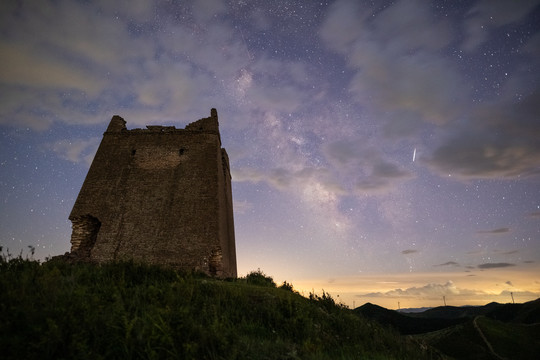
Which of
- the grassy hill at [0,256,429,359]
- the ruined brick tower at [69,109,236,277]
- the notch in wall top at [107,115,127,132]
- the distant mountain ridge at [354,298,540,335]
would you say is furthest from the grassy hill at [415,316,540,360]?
the notch in wall top at [107,115,127,132]

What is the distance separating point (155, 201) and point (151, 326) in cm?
1134

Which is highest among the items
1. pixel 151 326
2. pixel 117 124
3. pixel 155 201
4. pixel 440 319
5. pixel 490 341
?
pixel 117 124

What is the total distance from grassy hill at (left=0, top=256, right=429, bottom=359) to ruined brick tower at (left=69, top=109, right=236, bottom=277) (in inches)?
247

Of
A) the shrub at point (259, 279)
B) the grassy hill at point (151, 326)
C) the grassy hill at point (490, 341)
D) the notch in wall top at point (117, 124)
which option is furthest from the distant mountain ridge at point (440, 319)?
the grassy hill at point (151, 326)

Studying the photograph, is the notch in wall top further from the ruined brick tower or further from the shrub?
the shrub

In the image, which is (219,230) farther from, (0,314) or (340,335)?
(0,314)

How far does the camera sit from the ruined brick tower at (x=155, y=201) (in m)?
13.6

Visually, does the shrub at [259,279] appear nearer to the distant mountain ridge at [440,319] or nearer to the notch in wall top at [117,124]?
the notch in wall top at [117,124]

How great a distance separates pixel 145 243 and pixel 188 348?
11159mm

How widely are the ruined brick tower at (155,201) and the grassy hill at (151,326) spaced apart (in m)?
6.26

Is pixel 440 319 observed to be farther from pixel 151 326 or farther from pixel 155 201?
pixel 151 326

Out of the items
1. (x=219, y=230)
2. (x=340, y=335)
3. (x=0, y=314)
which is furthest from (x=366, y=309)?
(x=0, y=314)

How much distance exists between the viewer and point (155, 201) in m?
14.8

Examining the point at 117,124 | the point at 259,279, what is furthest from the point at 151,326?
the point at 117,124
